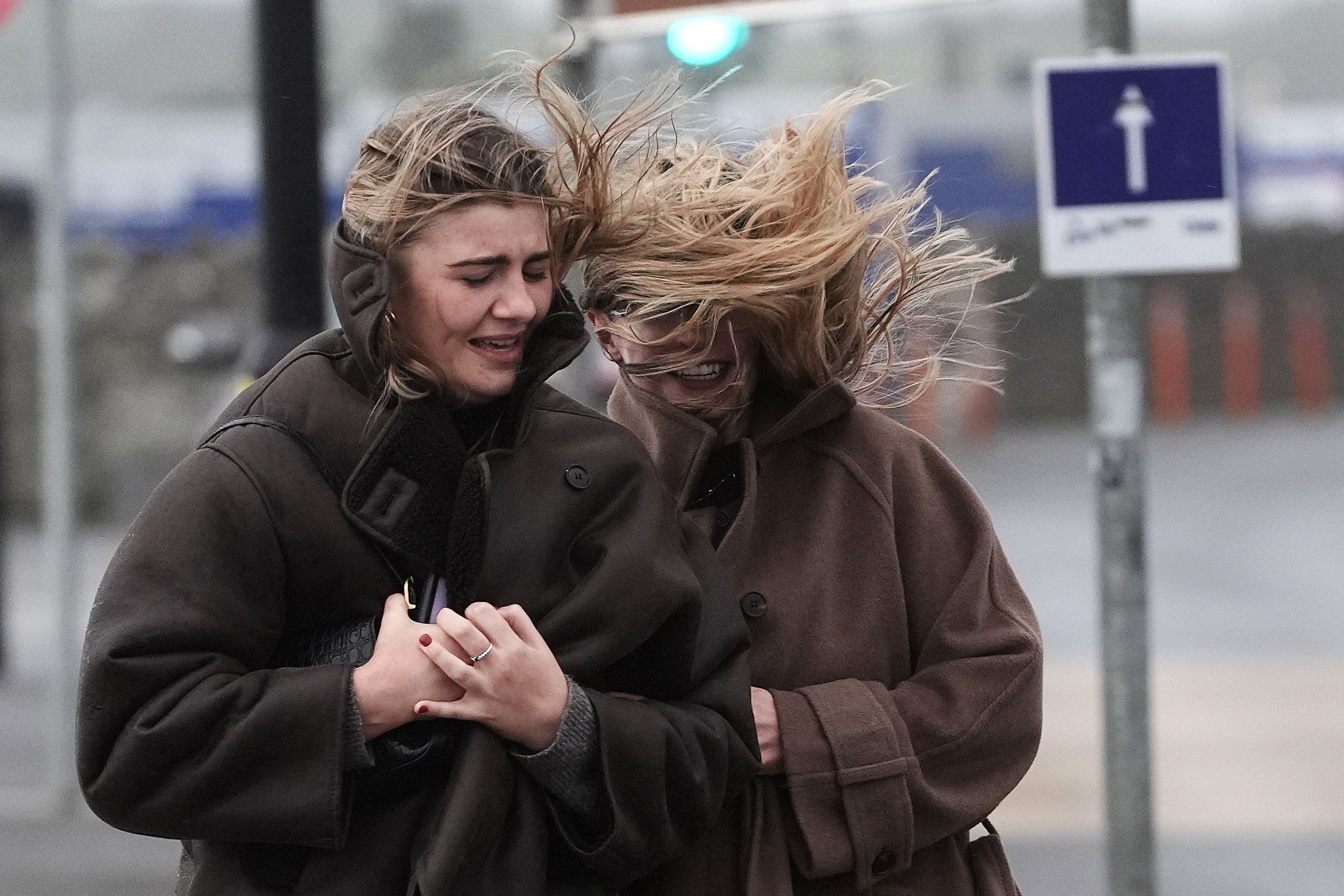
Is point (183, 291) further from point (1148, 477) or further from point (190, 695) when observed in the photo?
point (190, 695)

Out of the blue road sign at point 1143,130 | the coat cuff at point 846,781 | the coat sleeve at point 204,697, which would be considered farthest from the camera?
the blue road sign at point 1143,130

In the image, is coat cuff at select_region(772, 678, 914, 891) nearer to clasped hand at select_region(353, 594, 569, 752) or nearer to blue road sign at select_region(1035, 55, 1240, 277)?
clasped hand at select_region(353, 594, 569, 752)

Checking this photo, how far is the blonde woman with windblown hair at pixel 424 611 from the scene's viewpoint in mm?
1767

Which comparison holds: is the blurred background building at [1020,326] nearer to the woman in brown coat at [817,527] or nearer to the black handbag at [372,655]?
the woman in brown coat at [817,527]

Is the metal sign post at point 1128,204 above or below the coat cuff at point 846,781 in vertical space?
above

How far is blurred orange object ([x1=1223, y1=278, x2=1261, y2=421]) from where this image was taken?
21.8 m

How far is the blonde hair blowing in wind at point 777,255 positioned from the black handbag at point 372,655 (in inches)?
19.4

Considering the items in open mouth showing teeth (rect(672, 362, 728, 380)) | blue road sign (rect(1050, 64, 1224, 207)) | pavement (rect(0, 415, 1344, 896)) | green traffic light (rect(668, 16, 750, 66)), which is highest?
green traffic light (rect(668, 16, 750, 66))

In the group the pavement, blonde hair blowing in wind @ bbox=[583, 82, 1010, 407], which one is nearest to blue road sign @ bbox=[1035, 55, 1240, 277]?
blonde hair blowing in wind @ bbox=[583, 82, 1010, 407]

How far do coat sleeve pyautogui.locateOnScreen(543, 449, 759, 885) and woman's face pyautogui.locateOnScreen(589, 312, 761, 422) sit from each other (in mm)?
273

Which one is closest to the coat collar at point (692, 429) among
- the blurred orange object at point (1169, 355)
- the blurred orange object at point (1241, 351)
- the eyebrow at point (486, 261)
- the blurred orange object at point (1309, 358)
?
the eyebrow at point (486, 261)

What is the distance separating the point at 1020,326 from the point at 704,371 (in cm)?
1745

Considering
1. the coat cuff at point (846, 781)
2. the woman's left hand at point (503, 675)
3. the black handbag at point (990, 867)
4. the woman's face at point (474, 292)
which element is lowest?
the black handbag at point (990, 867)

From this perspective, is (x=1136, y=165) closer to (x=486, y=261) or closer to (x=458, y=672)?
(x=486, y=261)
